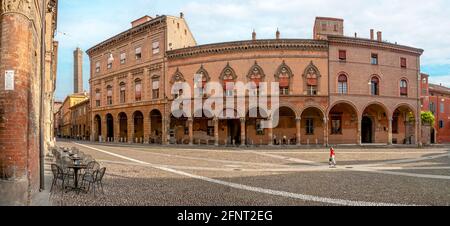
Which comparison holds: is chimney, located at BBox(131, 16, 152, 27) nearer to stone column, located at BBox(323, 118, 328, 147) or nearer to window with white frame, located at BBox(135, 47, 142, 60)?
window with white frame, located at BBox(135, 47, 142, 60)

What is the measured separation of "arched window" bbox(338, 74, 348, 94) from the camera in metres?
30.4

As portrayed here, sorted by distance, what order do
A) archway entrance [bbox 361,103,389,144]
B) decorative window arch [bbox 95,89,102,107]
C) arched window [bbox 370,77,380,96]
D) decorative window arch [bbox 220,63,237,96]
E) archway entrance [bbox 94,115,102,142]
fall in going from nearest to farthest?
decorative window arch [bbox 220,63,237,96] < arched window [bbox 370,77,380,96] < archway entrance [bbox 361,103,389,144] < decorative window arch [bbox 95,89,102,107] < archway entrance [bbox 94,115,102,142]

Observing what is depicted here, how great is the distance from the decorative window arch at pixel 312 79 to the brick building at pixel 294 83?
0.10 meters

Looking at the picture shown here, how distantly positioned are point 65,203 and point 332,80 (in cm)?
2802

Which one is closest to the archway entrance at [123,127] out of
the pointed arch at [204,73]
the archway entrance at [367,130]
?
the pointed arch at [204,73]

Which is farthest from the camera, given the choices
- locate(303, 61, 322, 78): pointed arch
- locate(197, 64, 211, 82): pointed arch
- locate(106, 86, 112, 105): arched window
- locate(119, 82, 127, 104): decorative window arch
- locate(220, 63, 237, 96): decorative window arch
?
locate(106, 86, 112, 105): arched window

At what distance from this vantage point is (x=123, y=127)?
4088 cm

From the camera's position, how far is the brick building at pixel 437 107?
143 ft

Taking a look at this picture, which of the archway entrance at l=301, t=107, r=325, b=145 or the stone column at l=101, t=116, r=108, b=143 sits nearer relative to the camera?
the archway entrance at l=301, t=107, r=325, b=145

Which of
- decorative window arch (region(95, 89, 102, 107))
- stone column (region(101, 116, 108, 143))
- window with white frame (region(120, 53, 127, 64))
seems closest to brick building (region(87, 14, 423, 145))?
window with white frame (region(120, 53, 127, 64))

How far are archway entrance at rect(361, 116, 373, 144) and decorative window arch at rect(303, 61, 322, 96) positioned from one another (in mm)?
7738

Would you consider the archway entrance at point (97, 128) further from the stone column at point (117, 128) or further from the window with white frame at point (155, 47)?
the window with white frame at point (155, 47)
